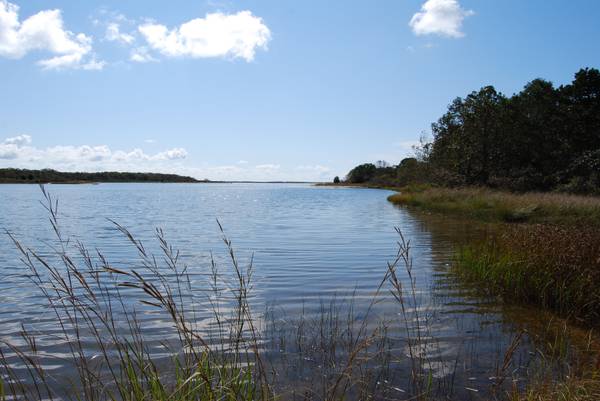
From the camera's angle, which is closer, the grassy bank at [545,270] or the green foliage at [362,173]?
the grassy bank at [545,270]

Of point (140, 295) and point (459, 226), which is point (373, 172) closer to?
point (459, 226)

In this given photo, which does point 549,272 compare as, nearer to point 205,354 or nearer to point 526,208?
point 205,354

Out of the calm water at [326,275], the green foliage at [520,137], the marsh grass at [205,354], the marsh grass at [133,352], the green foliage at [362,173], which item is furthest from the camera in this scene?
the green foliage at [362,173]

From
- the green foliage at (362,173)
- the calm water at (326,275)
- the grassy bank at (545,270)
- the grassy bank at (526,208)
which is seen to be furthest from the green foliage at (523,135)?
the green foliage at (362,173)

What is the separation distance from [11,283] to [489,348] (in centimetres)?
960

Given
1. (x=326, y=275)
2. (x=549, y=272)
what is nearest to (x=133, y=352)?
(x=549, y=272)

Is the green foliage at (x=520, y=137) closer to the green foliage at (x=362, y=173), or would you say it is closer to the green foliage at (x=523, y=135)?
the green foliage at (x=523, y=135)

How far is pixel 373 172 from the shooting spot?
159m

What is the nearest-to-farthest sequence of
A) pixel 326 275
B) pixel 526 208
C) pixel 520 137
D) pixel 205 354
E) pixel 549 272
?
pixel 205 354 < pixel 549 272 < pixel 326 275 < pixel 526 208 < pixel 520 137

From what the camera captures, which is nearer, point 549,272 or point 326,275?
point 549,272

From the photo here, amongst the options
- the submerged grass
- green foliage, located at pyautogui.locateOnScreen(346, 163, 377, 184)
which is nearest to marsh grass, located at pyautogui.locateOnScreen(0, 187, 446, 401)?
the submerged grass

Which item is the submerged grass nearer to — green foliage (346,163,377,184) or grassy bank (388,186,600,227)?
grassy bank (388,186,600,227)

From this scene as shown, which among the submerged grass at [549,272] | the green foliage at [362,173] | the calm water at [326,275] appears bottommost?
the calm water at [326,275]

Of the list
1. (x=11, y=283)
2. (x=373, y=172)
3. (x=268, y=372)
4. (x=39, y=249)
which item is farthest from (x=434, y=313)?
(x=373, y=172)
